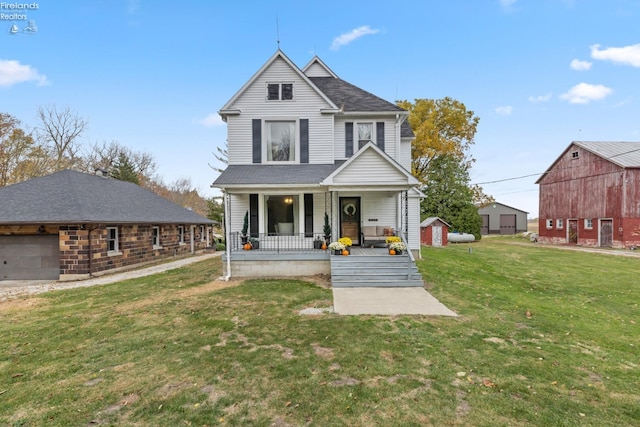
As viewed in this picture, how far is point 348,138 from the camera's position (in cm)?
1358

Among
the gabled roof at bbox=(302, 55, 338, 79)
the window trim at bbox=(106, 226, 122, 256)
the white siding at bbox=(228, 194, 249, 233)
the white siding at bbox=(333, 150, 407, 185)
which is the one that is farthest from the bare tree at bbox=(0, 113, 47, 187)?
the white siding at bbox=(333, 150, 407, 185)

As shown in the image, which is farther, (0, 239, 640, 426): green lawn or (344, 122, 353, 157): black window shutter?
(344, 122, 353, 157): black window shutter

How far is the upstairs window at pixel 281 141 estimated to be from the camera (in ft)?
42.3

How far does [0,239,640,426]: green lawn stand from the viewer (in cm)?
332

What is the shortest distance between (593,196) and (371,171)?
83.4 ft

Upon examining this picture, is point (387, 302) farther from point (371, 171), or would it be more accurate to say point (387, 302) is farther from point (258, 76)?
point (258, 76)

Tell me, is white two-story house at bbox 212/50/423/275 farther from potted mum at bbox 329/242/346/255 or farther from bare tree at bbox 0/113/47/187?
bare tree at bbox 0/113/47/187

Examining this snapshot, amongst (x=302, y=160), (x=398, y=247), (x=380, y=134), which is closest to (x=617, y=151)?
(x=380, y=134)

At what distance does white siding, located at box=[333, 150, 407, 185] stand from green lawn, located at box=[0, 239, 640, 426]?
15.3ft

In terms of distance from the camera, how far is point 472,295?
8.58 metres

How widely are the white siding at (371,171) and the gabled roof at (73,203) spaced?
11609mm

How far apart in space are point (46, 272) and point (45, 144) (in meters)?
23.6

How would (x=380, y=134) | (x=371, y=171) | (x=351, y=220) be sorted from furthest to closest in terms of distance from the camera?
(x=380, y=134), (x=351, y=220), (x=371, y=171)

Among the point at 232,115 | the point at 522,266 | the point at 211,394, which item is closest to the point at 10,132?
the point at 232,115
